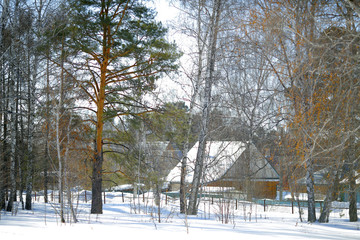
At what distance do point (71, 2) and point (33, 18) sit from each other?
9.59ft

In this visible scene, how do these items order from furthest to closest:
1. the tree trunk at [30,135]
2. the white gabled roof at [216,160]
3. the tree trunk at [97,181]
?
the white gabled roof at [216,160], the tree trunk at [30,135], the tree trunk at [97,181]

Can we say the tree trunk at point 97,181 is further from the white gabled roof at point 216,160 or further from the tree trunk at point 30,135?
the white gabled roof at point 216,160

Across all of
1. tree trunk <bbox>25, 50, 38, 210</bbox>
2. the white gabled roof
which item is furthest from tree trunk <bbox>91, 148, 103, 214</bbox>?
the white gabled roof

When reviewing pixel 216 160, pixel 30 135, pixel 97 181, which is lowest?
pixel 97 181

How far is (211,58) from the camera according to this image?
A: 1139 cm

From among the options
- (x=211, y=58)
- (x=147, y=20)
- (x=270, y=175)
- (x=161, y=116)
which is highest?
(x=147, y=20)

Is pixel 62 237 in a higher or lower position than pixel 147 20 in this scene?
lower

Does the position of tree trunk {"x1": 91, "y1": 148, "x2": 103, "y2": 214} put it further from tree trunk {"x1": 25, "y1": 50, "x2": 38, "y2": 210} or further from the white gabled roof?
the white gabled roof

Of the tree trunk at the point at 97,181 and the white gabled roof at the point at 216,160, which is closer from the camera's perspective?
the tree trunk at the point at 97,181

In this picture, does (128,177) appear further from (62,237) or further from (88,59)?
(62,237)

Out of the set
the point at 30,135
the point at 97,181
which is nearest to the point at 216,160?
the point at 97,181

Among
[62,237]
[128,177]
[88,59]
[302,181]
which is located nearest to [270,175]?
[302,181]

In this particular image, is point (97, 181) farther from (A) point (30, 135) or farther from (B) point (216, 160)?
(B) point (216, 160)

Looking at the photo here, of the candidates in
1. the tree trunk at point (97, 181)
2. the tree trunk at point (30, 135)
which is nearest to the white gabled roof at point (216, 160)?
the tree trunk at point (97, 181)
